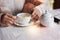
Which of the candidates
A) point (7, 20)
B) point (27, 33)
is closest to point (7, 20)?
point (7, 20)

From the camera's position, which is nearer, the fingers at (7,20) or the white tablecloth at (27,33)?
the white tablecloth at (27,33)

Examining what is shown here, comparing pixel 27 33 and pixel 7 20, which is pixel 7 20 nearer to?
pixel 7 20

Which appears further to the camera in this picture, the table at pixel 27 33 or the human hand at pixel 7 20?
the human hand at pixel 7 20

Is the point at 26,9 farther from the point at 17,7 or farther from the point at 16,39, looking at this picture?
the point at 16,39

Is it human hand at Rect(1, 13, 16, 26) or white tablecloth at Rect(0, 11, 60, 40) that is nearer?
white tablecloth at Rect(0, 11, 60, 40)

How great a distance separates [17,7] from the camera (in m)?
1.60

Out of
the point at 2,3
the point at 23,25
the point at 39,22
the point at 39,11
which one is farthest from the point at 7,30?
the point at 2,3

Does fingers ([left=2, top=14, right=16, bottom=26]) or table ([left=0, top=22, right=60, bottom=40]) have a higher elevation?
fingers ([left=2, top=14, right=16, bottom=26])

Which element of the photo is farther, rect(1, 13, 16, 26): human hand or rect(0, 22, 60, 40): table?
rect(1, 13, 16, 26): human hand

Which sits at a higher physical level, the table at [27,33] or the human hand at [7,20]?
the human hand at [7,20]

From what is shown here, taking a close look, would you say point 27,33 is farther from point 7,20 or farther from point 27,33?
point 7,20

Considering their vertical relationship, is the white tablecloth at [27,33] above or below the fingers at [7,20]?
Answer: below

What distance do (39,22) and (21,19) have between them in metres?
0.16

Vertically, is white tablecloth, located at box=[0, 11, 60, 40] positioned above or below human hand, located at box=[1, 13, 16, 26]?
below
